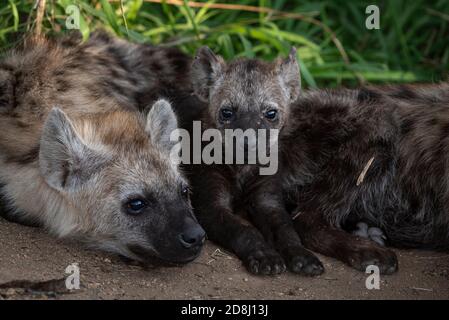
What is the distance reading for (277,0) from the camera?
517 centimetres

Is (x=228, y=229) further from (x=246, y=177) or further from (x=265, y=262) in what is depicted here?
(x=246, y=177)

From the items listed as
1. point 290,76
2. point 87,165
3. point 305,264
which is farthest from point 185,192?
point 290,76

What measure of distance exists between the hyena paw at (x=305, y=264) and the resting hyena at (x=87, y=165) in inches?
13.9

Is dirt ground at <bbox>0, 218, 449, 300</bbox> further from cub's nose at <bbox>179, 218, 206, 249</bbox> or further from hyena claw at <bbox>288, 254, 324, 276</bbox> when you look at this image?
cub's nose at <bbox>179, 218, 206, 249</bbox>

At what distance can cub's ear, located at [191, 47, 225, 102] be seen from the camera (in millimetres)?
3625

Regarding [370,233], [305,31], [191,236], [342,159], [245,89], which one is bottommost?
[370,233]

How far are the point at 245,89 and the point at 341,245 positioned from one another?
0.76m

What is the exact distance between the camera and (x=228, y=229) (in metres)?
3.15

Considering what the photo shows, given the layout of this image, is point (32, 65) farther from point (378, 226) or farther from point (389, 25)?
point (389, 25)

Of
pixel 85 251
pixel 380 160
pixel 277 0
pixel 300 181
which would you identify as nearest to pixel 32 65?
pixel 85 251

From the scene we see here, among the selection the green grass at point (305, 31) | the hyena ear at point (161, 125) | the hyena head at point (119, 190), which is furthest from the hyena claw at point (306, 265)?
Result: the green grass at point (305, 31)

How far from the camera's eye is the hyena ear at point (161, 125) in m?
3.07

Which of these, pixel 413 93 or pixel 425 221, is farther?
pixel 413 93

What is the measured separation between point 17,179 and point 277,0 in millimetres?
2544
